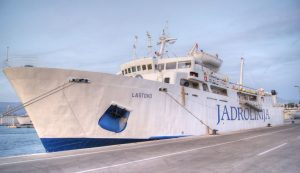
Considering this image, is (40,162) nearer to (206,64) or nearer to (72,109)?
(72,109)

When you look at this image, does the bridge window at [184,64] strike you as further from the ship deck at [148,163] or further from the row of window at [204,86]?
the ship deck at [148,163]

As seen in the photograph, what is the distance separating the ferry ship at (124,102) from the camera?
12.5m

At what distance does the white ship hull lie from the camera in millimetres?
12422

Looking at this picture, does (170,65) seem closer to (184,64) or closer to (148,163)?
(184,64)

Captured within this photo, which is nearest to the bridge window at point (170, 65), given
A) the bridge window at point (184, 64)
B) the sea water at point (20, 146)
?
the bridge window at point (184, 64)

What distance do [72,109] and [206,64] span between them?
15.4 metres

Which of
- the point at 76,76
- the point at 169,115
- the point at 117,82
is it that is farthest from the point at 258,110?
the point at 76,76

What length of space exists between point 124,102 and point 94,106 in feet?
6.18

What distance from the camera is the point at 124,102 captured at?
14562 millimetres

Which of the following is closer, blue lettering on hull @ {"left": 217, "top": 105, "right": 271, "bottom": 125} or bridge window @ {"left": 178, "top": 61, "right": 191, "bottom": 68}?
bridge window @ {"left": 178, "top": 61, "right": 191, "bottom": 68}

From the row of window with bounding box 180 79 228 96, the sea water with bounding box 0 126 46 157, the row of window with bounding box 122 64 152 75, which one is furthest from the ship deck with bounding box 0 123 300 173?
the sea water with bounding box 0 126 46 157

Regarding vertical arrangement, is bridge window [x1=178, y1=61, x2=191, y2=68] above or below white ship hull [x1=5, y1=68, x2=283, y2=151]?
above

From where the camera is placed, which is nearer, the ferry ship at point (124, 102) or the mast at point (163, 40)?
the ferry ship at point (124, 102)

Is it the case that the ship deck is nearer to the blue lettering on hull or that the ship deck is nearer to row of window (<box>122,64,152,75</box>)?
row of window (<box>122,64,152,75</box>)
